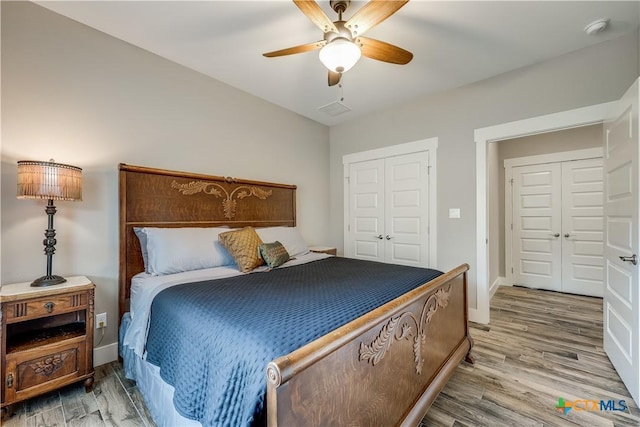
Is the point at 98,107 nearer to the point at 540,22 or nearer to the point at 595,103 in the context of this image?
the point at 540,22

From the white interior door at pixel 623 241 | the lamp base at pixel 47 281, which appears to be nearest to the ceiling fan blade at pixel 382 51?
the white interior door at pixel 623 241

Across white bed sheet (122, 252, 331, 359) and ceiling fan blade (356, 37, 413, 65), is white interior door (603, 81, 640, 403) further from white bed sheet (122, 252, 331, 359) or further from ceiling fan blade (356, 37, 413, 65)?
white bed sheet (122, 252, 331, 359)

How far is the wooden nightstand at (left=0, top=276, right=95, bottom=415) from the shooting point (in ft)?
5.08

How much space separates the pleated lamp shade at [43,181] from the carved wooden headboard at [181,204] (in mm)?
444

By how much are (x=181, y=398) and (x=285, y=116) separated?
341cm

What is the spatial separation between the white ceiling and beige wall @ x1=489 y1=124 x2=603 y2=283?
1.70 meters

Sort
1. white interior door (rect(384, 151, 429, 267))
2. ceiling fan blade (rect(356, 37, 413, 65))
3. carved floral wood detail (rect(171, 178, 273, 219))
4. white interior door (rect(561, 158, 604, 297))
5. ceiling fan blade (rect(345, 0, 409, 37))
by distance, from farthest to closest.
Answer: white interior door (rect(561, 158, 604, 297)), white interior door (rect(384, 151, 429, 267)), carved floral wood detail (rect(171, 178, 273, 219)), ceiling fan blade (rect(356, 37, 413, 65)), ceiling fan blade (rect(345, 0, 409, 37))

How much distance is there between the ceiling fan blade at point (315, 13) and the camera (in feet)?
4.90

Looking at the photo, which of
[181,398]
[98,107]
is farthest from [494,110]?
[98,107]

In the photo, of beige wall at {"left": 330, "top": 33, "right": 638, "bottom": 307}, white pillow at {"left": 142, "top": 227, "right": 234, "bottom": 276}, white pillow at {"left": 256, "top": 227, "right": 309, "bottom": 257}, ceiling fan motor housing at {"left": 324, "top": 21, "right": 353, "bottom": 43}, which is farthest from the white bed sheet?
beige wall at {"left": 330, "top": 33, "right": 638, "bottom": 307}

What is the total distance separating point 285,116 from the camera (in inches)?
148

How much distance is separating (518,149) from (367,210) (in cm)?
293

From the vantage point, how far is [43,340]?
5.62ft

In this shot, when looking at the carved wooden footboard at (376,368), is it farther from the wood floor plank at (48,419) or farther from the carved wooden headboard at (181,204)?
the carved wooden headboard at (181,204)
